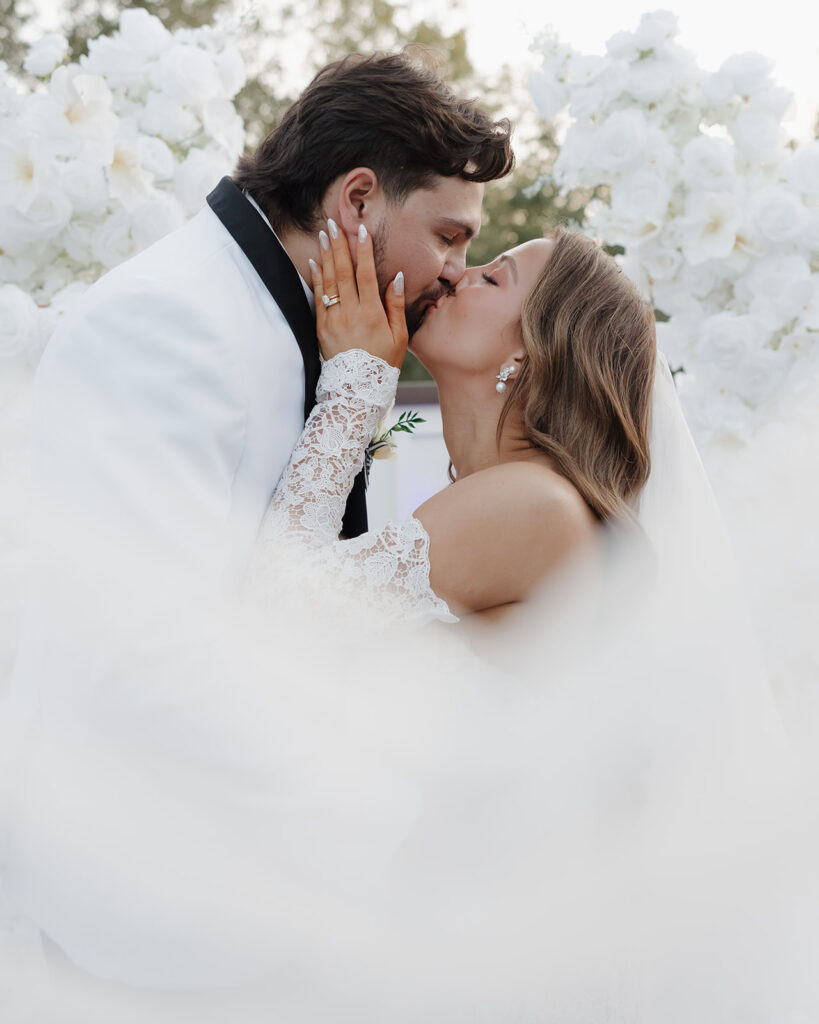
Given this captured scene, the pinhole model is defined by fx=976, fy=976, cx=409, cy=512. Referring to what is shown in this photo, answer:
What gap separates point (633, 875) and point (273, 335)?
4.67 ft

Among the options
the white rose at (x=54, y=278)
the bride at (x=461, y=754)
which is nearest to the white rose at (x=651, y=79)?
the bride at (x=461, y=754)

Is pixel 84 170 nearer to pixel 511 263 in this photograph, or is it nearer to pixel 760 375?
pixel 511 263

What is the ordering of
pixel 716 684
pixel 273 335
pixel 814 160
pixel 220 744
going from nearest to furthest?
pixel 220 744
pixel 273 335
pixel 716 684
pixel 814 160

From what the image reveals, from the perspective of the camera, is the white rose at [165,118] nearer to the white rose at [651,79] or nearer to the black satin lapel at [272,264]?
the black satin lapel at [272,264]

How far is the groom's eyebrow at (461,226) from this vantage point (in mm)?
2195

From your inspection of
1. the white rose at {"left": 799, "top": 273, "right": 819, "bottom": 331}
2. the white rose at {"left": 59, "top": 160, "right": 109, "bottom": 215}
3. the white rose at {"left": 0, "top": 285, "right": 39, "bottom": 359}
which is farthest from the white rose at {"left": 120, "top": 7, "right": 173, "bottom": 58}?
the white rose at {"left": 799, "top": 273, "right": 819, "bottom": 331}

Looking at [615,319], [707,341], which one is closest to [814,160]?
[707,341]

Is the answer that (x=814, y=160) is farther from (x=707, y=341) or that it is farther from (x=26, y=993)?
(x=26, y=993)

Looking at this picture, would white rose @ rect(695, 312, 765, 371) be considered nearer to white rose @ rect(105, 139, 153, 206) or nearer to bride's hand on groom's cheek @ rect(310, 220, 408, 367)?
bride's hand on groom's cheek @ rect(310, 220, 408, 367)

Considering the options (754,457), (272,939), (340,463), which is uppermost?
(754,457)

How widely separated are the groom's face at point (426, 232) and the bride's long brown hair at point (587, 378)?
28cm

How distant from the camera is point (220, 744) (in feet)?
5.28

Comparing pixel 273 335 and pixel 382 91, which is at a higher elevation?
pixel 382 91

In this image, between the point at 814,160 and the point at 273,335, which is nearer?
the point at 273,335
